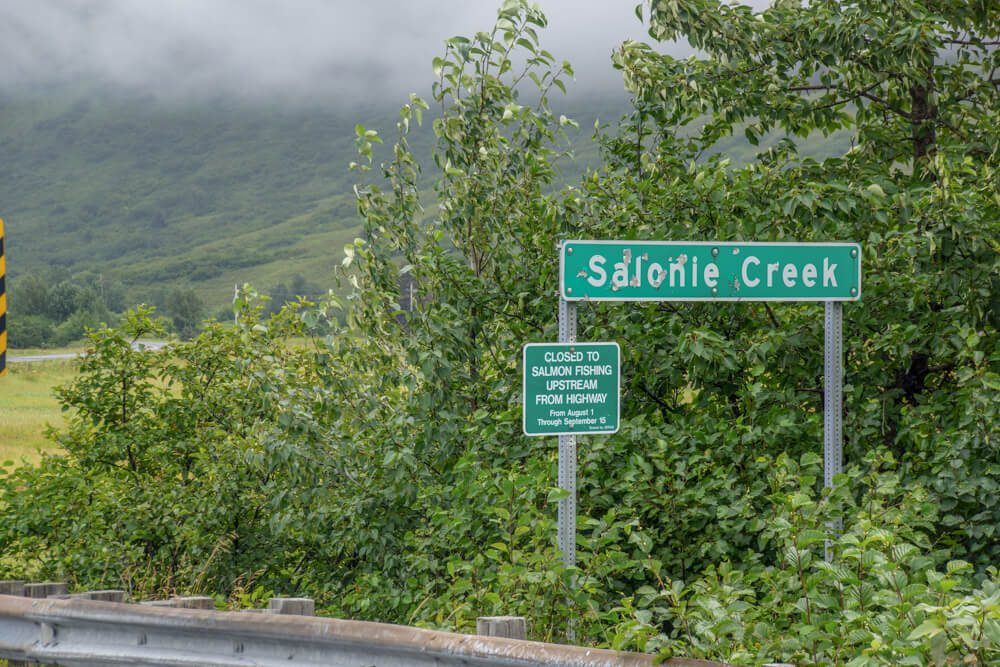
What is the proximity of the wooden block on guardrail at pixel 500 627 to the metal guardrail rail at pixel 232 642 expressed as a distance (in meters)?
0.08

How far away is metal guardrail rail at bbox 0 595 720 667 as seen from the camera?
3316 mm

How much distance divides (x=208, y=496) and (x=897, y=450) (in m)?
5.30

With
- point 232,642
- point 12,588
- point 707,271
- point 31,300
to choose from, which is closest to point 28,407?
point 12,588

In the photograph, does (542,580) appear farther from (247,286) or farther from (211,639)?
(247,286)

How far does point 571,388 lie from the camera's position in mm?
4480

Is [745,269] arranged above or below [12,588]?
above

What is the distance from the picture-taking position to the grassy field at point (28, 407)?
22094 millimetres

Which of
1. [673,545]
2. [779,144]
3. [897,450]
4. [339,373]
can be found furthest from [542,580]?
[779,144]

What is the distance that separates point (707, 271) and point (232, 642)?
2729 millimetres

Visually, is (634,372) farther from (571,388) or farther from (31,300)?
(31,300)

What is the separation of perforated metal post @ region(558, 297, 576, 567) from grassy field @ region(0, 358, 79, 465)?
6138 millimetres

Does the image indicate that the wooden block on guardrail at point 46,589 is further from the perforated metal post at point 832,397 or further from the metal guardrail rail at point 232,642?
the perforated metal post at point 832,397

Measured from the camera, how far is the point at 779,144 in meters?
6.70

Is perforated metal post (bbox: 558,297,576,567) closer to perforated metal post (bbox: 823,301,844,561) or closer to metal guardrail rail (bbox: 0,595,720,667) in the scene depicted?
metal guardrail rail (bbox: 0,595,720,667)
